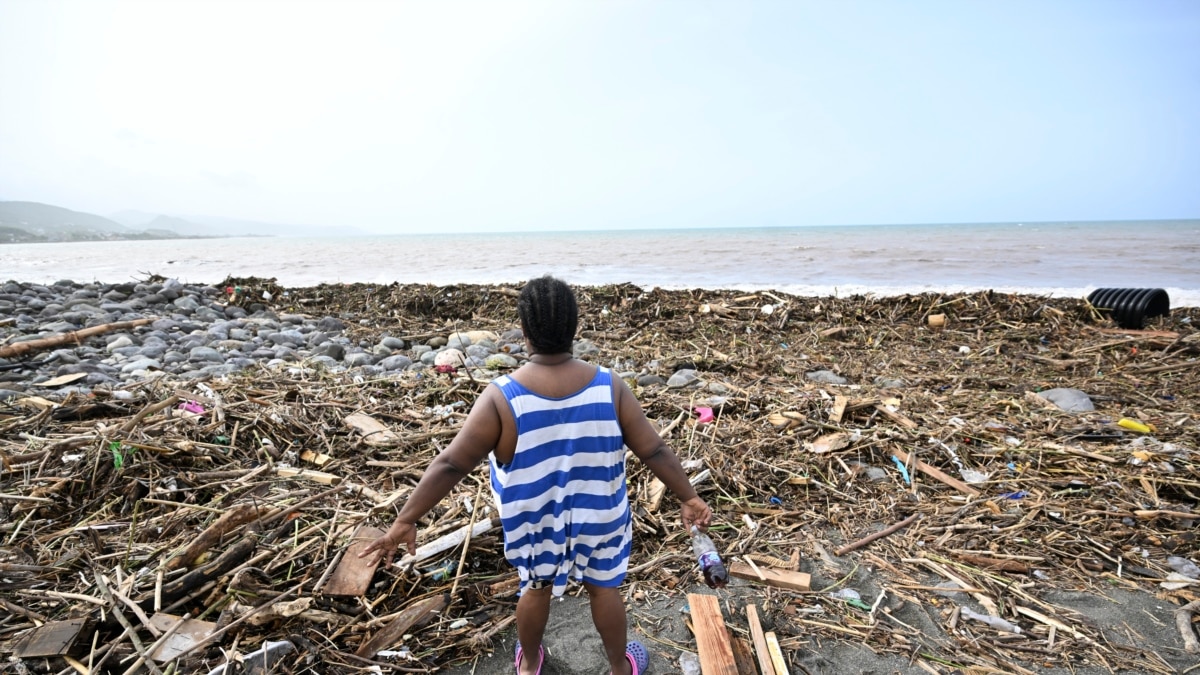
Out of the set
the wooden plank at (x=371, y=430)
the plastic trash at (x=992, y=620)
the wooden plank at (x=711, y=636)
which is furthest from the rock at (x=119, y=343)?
the plastic trash at (x=992, y=620)

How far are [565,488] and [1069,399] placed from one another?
5.45 meters

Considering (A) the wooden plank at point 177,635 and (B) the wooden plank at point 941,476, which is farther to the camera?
(B) the wooden plank at point 941,476

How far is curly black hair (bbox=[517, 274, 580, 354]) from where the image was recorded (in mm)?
1929

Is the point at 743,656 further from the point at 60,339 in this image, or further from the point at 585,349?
the point at 60,339

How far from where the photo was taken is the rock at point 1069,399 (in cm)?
512

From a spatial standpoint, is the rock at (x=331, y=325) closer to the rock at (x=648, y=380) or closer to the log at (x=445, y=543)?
the rock at (x=648, y=380)

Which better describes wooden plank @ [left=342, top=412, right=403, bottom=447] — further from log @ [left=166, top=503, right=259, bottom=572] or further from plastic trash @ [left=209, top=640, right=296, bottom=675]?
plastic trash @ [left=209, top=640, right=296, bottom=675]

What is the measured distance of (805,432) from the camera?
175 inches

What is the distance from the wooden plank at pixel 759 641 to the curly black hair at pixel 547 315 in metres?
1.56

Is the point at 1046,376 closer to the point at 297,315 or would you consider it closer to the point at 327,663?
the point at 327,663

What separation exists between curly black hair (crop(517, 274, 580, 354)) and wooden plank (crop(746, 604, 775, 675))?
61.5 inches

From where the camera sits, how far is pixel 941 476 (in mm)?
3812

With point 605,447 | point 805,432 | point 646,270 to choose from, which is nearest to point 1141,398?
point 805,432

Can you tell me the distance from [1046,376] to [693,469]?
4.97 metres
